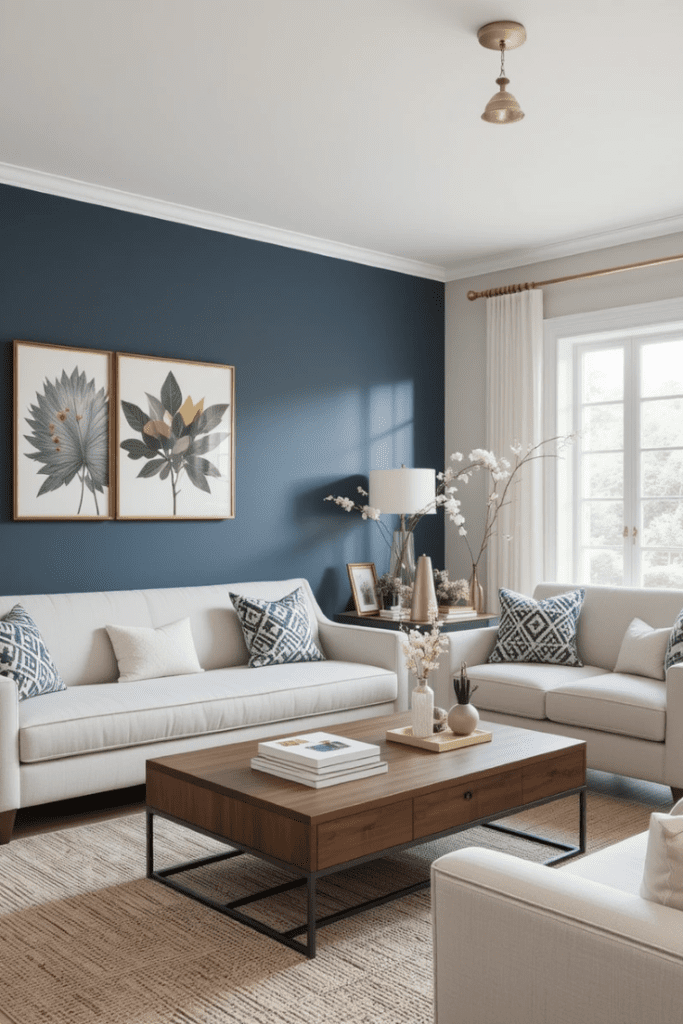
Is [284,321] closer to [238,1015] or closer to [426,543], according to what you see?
[426,543]

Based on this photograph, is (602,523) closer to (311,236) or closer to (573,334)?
(573,334)

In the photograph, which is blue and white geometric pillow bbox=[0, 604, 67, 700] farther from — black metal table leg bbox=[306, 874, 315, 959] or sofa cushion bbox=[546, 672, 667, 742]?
sofa cushion bbox=[546, 672, 667, 742]

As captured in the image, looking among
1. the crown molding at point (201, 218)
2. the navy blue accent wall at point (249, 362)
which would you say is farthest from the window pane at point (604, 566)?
the crown molding at point (201, 218)

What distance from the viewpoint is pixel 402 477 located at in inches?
217

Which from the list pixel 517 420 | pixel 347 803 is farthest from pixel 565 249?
pixel 347 803

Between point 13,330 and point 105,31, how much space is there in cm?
168

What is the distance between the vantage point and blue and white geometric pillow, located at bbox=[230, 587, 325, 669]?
4672 millimetres

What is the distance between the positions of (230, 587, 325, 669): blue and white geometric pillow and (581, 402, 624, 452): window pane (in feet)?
7.09

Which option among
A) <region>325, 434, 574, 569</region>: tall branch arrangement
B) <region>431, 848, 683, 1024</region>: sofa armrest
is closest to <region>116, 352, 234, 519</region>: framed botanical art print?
<region>325, 434, 574, 569</region>: tall branch arrangement

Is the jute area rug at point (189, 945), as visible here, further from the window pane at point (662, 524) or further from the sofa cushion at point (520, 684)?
the window pane at point (662, 524)

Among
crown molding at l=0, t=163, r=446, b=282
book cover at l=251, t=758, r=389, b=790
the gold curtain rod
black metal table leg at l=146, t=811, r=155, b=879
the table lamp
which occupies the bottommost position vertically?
black metal table leg at l=146, t=811, r=155, b=879

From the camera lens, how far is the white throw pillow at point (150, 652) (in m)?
4.25

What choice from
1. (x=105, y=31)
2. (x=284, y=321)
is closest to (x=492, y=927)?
(x=105, y=31)

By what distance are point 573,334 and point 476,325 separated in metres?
0.75
